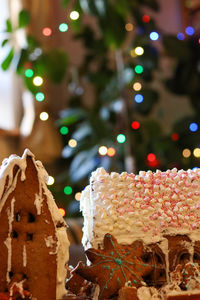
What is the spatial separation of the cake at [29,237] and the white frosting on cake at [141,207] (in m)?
0.17

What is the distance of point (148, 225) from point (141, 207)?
0.05 meters

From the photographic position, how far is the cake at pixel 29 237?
110 centimetres

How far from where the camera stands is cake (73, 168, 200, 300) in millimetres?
1225

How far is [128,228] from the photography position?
1.28 m

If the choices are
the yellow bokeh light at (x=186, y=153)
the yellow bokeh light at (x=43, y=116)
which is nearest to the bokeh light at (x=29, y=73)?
the yellow bokeh light at (x=43, y=116)

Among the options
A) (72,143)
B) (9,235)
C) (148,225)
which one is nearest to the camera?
(9,235)

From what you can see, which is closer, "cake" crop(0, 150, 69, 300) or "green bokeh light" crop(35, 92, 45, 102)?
"cake" crop(0, 150, 69, 300)

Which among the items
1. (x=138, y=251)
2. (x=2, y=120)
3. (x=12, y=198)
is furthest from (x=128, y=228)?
(x=2, y=120)

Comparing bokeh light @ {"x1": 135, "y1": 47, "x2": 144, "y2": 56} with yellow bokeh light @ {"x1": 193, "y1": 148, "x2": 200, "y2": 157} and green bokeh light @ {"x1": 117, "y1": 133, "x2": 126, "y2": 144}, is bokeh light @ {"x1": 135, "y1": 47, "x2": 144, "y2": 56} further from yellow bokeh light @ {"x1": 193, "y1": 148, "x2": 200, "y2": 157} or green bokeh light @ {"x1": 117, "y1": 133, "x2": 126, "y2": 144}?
yellow bokeh light @ {"x1": 193, "y1": 148, "x2": 200, "y2": 157}

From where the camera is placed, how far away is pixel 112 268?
1.20 metres

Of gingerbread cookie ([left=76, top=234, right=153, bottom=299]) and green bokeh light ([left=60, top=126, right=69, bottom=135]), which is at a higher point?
green bokeh light ([left=60, top=126, right=69, bottom=135])

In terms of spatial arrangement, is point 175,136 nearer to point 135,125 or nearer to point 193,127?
point 193,127

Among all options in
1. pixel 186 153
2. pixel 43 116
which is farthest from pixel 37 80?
pixel 186 153

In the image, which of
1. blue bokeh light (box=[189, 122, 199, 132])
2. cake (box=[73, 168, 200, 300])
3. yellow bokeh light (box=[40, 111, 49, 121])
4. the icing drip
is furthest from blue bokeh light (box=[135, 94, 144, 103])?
the icing drip
